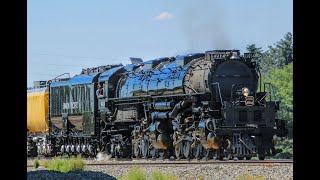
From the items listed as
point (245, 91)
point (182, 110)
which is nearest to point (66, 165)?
point (182, 110)

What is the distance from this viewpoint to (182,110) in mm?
25109

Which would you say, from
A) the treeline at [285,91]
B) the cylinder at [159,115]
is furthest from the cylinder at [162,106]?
the treeline at [285,91]

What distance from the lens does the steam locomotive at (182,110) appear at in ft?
77.6

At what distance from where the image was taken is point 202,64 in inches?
981

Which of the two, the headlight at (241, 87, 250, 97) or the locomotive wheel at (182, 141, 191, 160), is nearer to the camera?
the headlight at (241, 87, 250, 97)

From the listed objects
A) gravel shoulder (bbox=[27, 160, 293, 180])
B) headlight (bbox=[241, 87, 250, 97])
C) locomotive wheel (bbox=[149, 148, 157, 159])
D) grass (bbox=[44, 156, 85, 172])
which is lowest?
locomotive wheel (bbox=[149, 148, 157, 159])

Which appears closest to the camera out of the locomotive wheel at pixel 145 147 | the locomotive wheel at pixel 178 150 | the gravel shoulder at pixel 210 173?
the gravel shoulder at pixel 210 173

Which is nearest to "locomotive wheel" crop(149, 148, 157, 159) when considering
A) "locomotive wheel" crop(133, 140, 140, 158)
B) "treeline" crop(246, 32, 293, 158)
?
"locomotive wheel" crop(133, 140, 140, 158)

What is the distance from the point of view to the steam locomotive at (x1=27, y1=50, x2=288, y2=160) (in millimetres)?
23641

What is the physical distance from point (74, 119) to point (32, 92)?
8091 millimetres

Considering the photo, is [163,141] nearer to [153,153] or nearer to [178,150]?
[178,150]

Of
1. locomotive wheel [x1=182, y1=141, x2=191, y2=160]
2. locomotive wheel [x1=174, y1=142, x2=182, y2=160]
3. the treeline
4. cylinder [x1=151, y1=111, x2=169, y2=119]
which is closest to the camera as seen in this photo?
locomotive wheel [x1=182, y1=141, x2=191, y2=160]

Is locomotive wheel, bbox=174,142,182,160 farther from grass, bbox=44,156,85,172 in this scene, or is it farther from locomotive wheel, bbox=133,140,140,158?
grass, bbox=44,156,85,172

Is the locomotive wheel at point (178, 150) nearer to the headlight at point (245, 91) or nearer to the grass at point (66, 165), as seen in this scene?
the headlight at point (245, 91)
